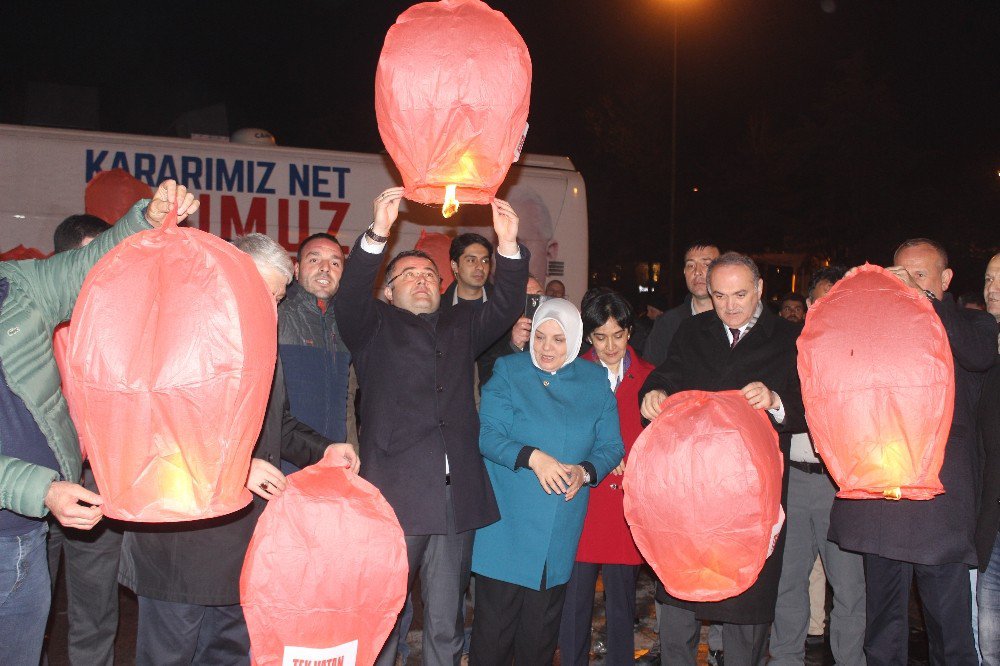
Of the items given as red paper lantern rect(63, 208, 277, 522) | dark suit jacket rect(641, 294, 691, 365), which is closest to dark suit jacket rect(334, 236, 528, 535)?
red paper lantern rect(63, 208, 277, 522)

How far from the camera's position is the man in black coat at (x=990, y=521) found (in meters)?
3.60

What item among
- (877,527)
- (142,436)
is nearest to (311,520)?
(142,436)

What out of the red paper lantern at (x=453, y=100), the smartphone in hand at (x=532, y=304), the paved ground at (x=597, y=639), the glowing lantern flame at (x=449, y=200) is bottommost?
the paved ground at (x=597, y=639)

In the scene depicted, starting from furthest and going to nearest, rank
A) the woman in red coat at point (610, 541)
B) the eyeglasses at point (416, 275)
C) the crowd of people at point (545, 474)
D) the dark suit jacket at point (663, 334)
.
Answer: the dark suit jacket at point (663, 334) < the woman in red coat at point (610, 541) < the eyeglasses at point (416, 275) < the crowd of people at point (545, 474)

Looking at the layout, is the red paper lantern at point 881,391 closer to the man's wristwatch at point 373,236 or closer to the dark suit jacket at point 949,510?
the dark suit jacket at point 949,510

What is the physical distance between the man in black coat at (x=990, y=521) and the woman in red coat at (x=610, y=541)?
1478 mm

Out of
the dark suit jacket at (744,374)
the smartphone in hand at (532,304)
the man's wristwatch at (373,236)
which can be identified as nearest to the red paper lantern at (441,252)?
the smartphone in hand at (532,304)

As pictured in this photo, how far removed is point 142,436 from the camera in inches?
82.4

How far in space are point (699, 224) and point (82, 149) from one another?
13885 millimetres

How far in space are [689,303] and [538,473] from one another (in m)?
2.18

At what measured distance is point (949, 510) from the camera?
356 centimetres

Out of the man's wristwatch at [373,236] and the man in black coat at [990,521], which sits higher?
the man's wristwatch at [373,236]

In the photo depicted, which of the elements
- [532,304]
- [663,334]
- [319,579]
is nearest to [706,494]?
[319,579]

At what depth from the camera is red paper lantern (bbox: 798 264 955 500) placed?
284 centimetres
